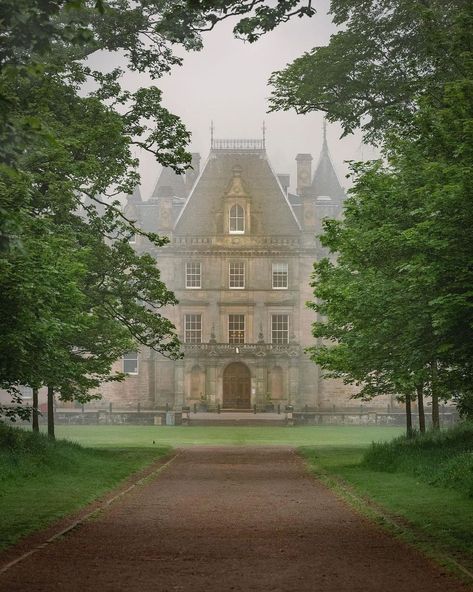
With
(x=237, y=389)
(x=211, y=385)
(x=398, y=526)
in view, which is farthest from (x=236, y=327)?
(x=398, y=526)

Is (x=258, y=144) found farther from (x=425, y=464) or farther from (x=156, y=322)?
(x=425, y=464)

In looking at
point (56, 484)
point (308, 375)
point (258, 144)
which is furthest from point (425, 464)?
point (258, 144)

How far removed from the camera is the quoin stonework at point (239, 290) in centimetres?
7812

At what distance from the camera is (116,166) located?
28.8 m

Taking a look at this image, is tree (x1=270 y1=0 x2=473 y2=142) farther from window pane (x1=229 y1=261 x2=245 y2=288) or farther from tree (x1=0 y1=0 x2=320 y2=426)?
window pane (x1=229 y1=261 x2=245 y2=288)

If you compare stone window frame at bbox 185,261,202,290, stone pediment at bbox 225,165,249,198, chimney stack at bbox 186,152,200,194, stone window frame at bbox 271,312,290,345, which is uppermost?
chimney stack at bbox 186,152,200,194

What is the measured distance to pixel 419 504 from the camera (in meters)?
17.3

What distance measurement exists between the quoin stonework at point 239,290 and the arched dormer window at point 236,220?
8cm

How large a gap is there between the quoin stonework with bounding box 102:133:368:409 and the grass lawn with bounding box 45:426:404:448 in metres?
14.9

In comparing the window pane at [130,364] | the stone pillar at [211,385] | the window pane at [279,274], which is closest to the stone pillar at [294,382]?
the stone pillar at [211,385]

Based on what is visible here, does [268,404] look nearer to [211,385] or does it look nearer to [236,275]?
[211,385]

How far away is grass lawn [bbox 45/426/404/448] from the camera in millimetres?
44487

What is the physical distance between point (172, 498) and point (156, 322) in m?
12.2

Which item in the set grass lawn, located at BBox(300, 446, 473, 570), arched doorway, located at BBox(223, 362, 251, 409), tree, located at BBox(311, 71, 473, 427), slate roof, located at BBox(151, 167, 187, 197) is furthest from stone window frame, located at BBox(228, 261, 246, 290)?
grass lawn, located at BBox(300, 446, 473, 570)
